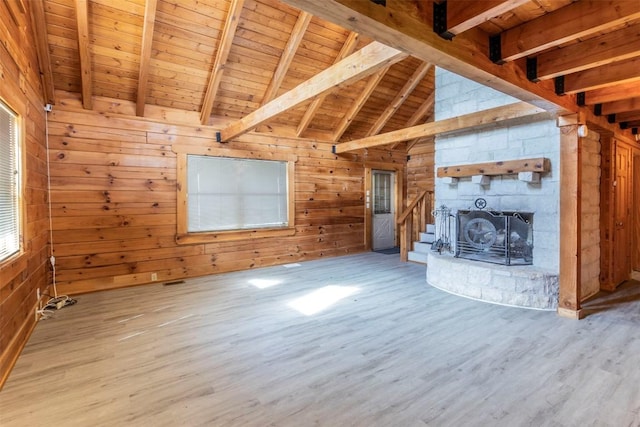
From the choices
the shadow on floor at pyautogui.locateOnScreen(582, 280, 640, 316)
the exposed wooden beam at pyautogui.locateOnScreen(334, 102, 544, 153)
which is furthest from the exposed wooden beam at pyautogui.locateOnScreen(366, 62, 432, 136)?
the shadow on floor at pyautogui.locateOnScreen(582, 280, 640, 316)

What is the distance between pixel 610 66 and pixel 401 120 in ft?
16.0

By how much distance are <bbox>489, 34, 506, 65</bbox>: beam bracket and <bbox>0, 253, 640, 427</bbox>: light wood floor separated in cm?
231

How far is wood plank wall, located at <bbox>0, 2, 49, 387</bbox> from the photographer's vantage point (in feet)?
8.13

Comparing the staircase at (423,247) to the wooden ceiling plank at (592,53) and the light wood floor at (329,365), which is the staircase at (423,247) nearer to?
the light wood floor at (329,365)

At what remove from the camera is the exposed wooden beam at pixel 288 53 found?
440cm

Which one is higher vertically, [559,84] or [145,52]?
[145,52]

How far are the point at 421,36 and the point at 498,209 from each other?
3.24 m

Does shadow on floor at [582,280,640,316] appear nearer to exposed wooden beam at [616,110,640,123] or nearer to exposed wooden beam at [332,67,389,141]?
exposed wooden beam at [616,110,640,123]

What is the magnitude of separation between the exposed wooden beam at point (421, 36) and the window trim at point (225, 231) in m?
4.16

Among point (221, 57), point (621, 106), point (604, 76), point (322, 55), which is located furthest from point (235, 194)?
point (621, 106)

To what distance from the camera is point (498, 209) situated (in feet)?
14.3

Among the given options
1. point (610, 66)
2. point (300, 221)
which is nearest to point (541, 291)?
point (610, 66)

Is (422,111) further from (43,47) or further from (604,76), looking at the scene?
(43,47)

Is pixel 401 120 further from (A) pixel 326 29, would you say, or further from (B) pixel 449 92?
(A) pixel 326 29
